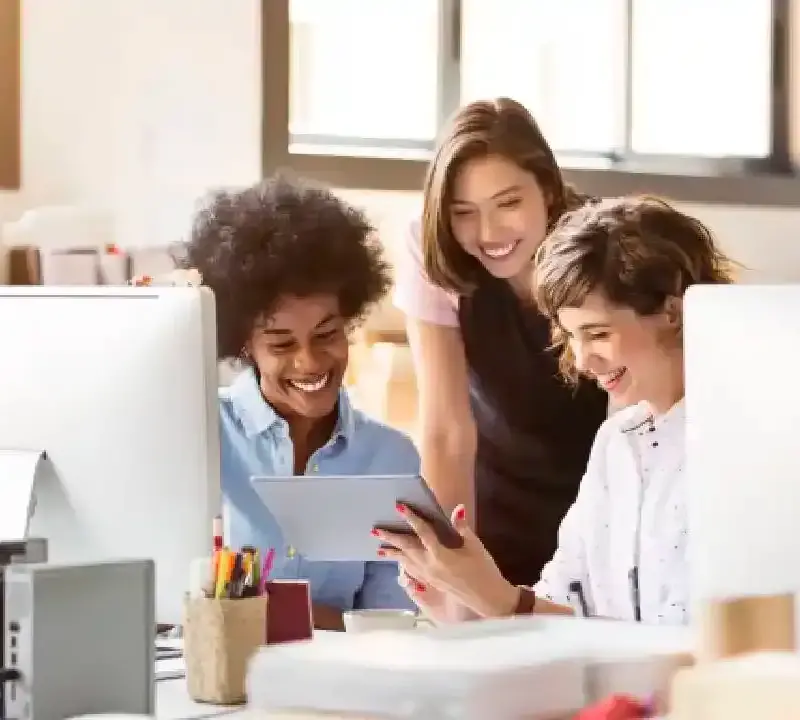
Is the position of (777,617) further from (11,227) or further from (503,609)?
(11,227)

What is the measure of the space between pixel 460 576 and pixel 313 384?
0.52 meters

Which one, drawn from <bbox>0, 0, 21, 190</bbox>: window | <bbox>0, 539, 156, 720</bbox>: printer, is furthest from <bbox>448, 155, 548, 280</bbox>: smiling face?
<bbox>0, 539, 156, 720</bbox>: printer

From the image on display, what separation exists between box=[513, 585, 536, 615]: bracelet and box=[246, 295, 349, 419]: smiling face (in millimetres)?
505

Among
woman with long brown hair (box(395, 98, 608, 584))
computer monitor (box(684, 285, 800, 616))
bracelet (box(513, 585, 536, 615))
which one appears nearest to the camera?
computer monitor (box(684, 285, 800, 616))

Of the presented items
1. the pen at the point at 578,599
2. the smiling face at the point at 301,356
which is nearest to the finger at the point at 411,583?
the pen at the point at 578,599

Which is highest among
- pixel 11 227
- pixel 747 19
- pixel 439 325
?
pixel 747 19

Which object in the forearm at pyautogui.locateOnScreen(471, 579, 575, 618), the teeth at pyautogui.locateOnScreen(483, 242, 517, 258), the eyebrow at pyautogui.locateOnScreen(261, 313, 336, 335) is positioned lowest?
the forearm at pyautogui.locateOnScreen(471, 579, 575, 618)

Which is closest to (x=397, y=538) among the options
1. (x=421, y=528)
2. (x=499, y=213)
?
(x=421, y=528)

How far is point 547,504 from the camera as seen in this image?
82.2 inches

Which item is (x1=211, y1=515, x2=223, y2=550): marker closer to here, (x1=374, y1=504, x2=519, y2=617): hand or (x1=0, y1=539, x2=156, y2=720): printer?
(x1=0, y1=539, x2=156, y2=720): printer

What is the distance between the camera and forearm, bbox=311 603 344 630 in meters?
1.87

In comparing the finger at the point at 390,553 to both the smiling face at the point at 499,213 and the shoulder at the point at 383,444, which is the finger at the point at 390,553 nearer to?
the shoulder at the point at 383,444

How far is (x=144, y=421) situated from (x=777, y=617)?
65 cm

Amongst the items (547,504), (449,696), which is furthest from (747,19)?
(449,696)
